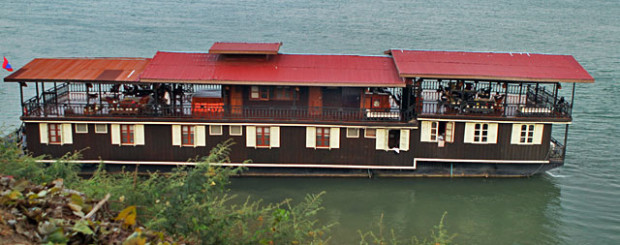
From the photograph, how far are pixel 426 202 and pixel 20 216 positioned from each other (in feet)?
59.8

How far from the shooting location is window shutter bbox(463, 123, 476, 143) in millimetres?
26234

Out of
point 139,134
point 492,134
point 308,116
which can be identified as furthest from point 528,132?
point 139,134

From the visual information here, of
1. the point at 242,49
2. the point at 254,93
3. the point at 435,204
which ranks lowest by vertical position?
the point at 435,204

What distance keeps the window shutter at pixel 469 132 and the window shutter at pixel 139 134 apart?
1355cm

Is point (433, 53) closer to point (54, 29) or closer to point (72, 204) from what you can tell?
point (72, 204)

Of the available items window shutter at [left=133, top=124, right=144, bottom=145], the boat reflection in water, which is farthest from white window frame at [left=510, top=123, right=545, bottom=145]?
window shutter at [left=133, top=124, right=144, bottom=145]

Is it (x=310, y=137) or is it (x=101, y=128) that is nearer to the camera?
(x=101, y=128)

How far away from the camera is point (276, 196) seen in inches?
996

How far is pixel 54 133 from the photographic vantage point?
25.7 meters

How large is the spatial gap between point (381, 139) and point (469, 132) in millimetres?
3736

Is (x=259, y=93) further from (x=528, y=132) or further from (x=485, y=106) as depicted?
(x=528, y=132)

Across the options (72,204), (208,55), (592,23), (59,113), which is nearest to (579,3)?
(592,23)

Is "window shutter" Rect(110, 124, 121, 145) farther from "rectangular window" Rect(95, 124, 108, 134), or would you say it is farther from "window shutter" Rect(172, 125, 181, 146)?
"window shutter" Rect(172, 125, 181, 146)

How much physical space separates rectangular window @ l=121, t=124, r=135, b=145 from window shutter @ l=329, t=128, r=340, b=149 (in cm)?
825
